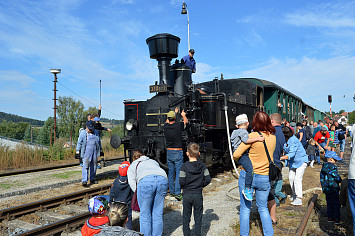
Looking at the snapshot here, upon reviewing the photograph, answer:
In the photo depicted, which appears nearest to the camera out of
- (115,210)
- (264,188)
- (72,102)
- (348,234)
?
(115,210)

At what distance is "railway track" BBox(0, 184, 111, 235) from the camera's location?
12.9ft

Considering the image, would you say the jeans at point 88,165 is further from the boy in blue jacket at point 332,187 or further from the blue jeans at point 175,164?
the boy in blue jacket at point 332,187

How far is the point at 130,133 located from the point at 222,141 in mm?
2820

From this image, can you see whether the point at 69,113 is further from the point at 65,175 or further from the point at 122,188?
the point at 122,188

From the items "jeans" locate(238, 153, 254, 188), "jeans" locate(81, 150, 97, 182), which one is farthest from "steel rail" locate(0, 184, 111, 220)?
"jeans" locate(238, 153, 254, 188)

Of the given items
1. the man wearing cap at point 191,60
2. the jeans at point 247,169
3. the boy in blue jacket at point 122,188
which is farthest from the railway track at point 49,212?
the man wearing cap at point 191,60

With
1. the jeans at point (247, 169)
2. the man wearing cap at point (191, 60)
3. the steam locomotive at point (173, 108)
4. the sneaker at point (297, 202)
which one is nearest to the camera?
the jeans at point (247, 169)

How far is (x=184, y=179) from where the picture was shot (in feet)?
11.1

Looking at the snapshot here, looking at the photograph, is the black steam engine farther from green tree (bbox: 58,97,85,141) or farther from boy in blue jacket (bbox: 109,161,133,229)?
green tree (bbox: 58,97,85,141)

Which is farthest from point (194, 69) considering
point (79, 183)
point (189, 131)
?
point (79, 183)

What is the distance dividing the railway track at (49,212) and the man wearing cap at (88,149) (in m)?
0.99

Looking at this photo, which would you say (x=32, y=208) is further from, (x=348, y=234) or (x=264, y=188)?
(x=348, y=234)

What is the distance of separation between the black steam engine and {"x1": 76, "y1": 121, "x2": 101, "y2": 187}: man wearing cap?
0.79 m

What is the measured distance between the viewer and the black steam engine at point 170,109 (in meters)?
6.86
